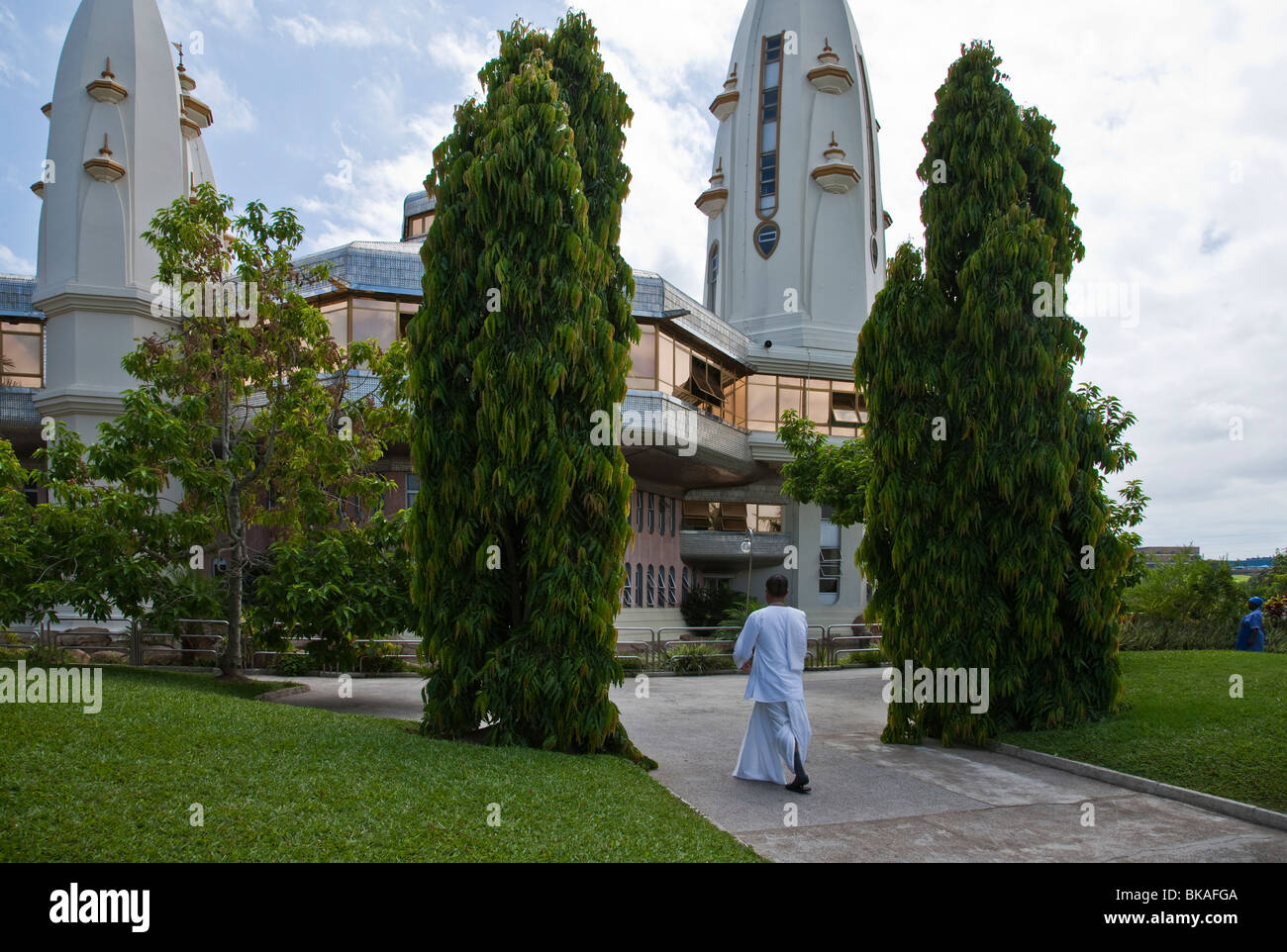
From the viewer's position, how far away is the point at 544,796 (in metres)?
6.36

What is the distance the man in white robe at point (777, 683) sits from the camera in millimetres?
7742

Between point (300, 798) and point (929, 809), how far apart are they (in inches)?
186

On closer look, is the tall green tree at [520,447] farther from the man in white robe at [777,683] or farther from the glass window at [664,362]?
the glass window at [664,362]

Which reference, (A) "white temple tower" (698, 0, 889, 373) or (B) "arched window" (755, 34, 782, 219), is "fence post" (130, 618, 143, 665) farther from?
(B) "arched window" (755, 34, 782, 219)

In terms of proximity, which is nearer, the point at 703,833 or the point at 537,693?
the point at 703,833

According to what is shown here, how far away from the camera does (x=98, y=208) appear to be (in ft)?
81.7

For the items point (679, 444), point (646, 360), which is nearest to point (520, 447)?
point (646, 360)

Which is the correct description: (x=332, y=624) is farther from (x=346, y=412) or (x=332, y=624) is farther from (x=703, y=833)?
(x=703, y=833)

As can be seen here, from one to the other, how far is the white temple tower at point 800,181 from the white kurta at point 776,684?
30189 mm

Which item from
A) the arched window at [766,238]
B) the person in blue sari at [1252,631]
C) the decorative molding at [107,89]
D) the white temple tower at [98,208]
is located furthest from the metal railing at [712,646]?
the arched window at [766,238]

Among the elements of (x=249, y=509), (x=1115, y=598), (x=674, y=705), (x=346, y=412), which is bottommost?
(x=674, y=705)

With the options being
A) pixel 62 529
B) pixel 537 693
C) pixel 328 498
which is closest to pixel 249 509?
pixel 328 498
